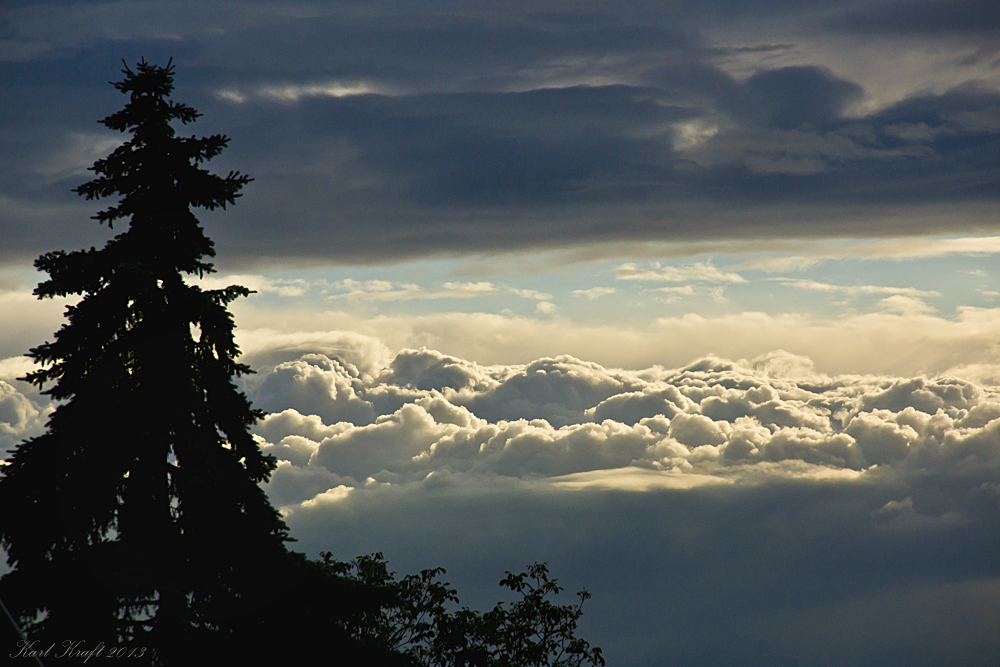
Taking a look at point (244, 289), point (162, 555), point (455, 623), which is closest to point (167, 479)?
point (162, 555)

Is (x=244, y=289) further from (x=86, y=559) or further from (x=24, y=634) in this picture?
(x=24, y=634)

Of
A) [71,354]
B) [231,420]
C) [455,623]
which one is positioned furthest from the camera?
[455,623]

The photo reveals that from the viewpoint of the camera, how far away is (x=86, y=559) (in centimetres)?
1725

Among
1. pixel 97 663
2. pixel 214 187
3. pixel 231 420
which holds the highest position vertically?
pixel 214 187

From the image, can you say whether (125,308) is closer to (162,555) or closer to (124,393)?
(124,393)

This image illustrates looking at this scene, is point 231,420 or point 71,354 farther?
point 231,420

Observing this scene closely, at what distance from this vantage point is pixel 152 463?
61.7 feet

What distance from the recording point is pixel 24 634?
54.7ft

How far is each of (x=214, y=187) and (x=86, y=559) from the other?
351 inches

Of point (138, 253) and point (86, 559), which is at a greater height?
point (138, 253)

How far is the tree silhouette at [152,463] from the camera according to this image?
17250 mm

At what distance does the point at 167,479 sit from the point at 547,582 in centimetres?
1670

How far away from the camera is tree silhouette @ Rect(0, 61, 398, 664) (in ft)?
56.6

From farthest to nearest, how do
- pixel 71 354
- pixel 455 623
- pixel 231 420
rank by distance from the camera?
pixel 455 623 < pixel 231 420 < pixel 71 354
